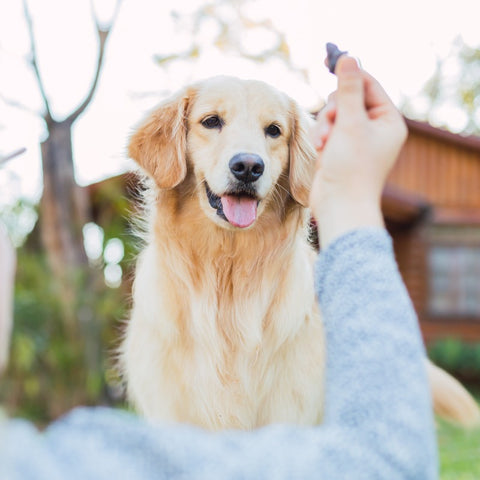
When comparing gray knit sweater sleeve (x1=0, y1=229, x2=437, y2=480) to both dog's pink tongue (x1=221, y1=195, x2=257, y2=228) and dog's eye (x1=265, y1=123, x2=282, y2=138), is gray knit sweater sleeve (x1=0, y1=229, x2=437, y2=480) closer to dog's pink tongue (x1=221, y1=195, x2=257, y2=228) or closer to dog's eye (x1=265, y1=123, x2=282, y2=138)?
dog's pink tongue (x1=221, y1=195, x2=257, y2=228)

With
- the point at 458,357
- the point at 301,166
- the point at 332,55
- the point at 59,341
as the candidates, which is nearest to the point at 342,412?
the point at 332,55

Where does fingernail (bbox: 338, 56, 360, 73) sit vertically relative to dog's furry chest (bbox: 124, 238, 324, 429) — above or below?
above

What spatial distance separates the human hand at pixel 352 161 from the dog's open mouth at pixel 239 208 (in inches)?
55.3

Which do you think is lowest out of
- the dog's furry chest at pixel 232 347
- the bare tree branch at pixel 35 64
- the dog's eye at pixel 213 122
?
the dog's furry chest at pixel 232 347

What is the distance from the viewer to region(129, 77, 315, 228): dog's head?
96.3 inches

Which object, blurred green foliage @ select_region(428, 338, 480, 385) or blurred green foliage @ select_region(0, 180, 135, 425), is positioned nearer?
blurred green foliage @ select_region(0, 180, 135, 425)

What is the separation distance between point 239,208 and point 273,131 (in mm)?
342

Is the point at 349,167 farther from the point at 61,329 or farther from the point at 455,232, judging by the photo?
the point at 455,232

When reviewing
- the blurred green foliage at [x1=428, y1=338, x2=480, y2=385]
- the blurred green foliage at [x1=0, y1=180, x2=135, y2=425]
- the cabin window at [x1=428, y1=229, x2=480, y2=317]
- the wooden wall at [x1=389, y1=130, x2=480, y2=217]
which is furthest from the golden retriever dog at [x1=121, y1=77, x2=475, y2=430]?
the cabin window at [x1=428, y1=229, x2=480, y2=317]

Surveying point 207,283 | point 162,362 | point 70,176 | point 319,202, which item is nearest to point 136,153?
point 207,283

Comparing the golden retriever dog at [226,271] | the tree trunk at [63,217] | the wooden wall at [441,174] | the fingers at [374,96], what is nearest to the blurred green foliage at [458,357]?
the wooden wall at [441,174]

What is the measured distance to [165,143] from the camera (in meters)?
2.73

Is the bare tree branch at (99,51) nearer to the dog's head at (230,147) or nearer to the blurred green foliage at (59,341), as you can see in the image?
the blurred green foliage at (59,341)

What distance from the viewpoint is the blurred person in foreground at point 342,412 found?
76cm
